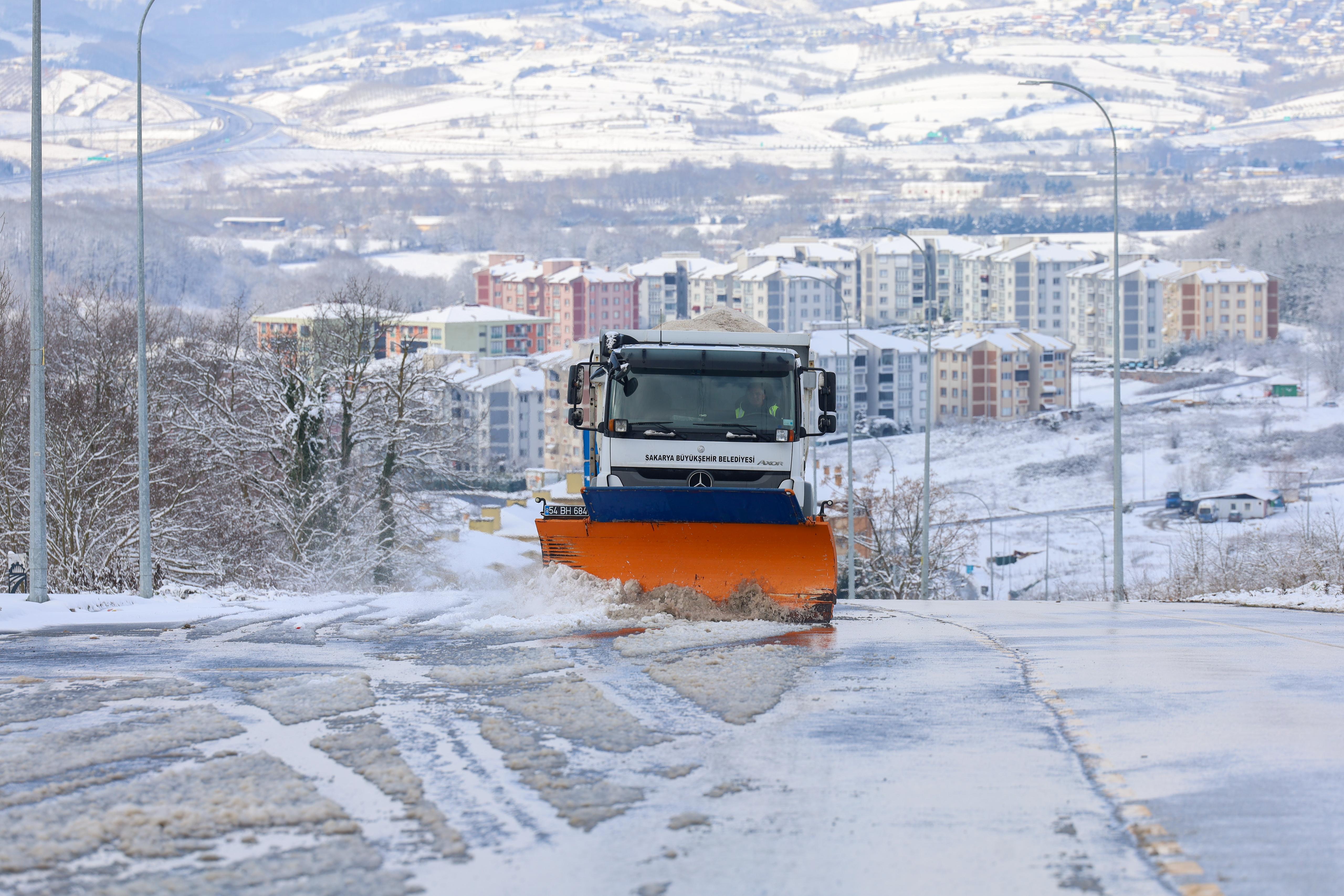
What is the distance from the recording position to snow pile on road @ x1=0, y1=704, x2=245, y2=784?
27.3ft

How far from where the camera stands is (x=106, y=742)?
8898 mm

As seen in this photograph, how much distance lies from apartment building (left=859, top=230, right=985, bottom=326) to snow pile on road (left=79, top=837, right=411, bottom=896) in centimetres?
17799

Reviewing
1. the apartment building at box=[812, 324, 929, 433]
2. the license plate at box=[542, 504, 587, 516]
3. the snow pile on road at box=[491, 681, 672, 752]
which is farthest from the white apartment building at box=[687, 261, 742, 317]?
the snow pile on road at box=[491, 681, 672, 752]

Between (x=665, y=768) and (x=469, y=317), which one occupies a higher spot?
(x=469, y=317)

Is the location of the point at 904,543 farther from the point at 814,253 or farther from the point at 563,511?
the point at 814,253

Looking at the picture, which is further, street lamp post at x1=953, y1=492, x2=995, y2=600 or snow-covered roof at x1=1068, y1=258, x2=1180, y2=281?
snow-covered roof at x1=1068, y1=258, x2=1180, y2=281

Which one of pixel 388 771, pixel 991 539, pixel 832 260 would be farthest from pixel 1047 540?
pixel 832 260

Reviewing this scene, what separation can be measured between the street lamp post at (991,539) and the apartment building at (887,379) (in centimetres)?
3979

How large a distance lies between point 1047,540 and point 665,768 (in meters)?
56.7

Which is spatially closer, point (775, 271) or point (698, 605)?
point (698, 605)

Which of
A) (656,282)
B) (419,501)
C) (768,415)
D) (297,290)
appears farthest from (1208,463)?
(297,290)

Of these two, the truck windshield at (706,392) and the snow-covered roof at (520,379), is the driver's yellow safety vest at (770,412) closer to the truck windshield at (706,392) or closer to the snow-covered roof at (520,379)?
the truck windshield at (706,392)

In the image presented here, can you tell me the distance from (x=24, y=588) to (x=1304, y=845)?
16104 mm

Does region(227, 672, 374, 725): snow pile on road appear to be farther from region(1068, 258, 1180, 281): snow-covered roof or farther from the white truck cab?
region(1068, 258, 1180, 281): snow-covered roof
